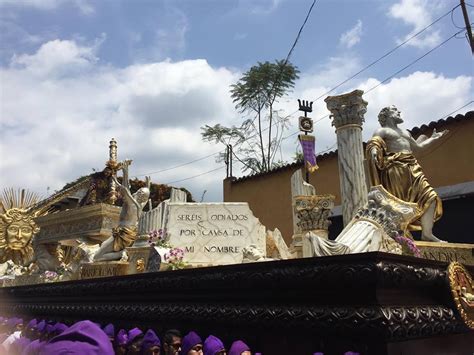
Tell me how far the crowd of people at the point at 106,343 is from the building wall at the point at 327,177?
5578mm

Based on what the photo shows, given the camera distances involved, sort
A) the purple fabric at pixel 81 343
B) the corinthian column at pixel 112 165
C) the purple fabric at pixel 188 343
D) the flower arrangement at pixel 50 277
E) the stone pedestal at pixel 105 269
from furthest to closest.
A: 1. the corinthian column at pixel 112 165
2. the flower arrangement at pixel 50 277
3. the stone pedestal at pixel 105 269
4. the purple fabric at pixel 188 343
5. the purple fabric at pixel 81 343

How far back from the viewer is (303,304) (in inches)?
105

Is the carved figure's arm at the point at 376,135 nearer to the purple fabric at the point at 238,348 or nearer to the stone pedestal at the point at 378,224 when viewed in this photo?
the stone pedestal at the point at 378,224

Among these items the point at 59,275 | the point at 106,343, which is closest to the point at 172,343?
the point at 106,343

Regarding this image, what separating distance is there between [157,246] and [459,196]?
271 inches

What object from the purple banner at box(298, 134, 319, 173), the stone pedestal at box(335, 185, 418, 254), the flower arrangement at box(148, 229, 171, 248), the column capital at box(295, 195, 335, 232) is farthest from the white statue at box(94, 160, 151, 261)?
the stone pedestal at box(335, 185, 418, 254)

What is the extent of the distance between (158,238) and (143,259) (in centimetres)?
38

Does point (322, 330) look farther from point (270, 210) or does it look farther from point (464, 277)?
point (270, 210)

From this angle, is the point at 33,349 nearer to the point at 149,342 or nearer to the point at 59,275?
the point at 149,342

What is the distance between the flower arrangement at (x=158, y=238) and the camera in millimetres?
6211

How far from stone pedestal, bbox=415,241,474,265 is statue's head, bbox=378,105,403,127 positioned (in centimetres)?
180

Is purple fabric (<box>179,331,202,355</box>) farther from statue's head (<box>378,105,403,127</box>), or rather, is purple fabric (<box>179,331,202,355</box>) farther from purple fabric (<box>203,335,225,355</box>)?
statue's head (<box>378,105,403,127</box>)

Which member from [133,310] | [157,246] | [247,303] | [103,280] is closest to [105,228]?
[157,246]

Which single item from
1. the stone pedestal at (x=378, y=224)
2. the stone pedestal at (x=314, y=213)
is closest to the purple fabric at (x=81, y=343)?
the stone pedestal at (x=378, y=224)
